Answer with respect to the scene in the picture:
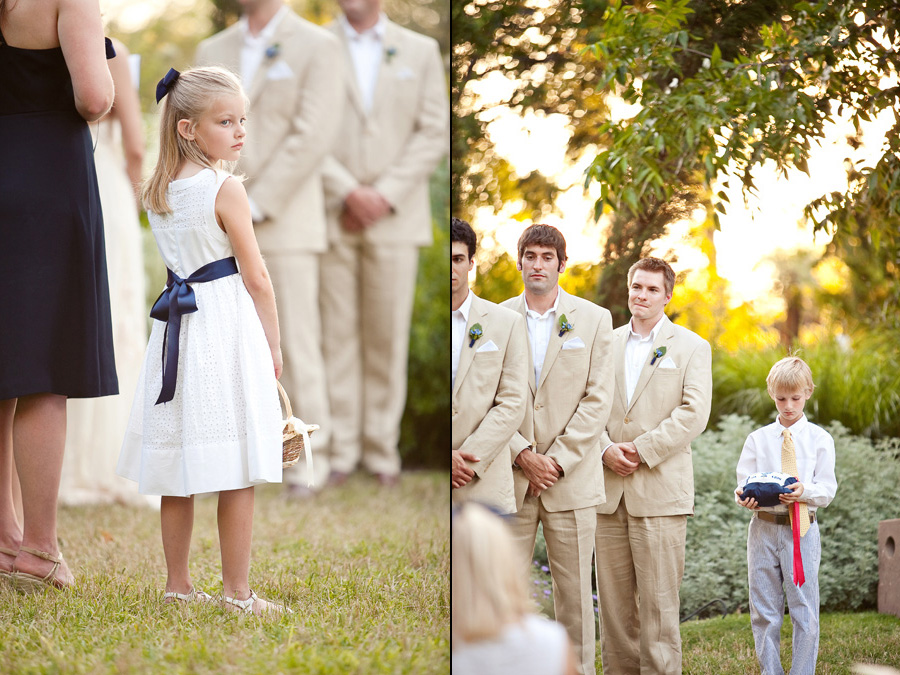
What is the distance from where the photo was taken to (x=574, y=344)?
2.83 metres

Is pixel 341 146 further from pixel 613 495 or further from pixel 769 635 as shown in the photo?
pixel 769 635

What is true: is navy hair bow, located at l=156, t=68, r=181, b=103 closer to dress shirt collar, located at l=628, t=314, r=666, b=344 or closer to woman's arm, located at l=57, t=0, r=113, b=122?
woman's arm, located at l=57, t=0, r=113, b=122

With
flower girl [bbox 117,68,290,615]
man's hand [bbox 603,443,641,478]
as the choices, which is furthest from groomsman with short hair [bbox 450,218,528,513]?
flower girl [bbox 117,68,290,615]

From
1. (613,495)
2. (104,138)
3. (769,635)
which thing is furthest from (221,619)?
(104,138)

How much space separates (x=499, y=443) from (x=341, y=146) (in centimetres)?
321

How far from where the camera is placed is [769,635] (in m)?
2.87

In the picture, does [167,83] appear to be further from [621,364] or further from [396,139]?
[396,139]

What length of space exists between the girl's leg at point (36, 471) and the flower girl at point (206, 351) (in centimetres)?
26

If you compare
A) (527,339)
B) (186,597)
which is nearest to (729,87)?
(527,339)

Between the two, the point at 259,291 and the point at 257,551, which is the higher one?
the point at 259,291

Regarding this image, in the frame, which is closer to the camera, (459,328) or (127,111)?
(459,328)

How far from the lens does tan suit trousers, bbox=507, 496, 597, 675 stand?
2787 mm

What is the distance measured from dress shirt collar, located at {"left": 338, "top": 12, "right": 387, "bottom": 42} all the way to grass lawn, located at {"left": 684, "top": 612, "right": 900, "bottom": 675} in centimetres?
363

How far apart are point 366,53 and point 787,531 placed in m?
3.62
